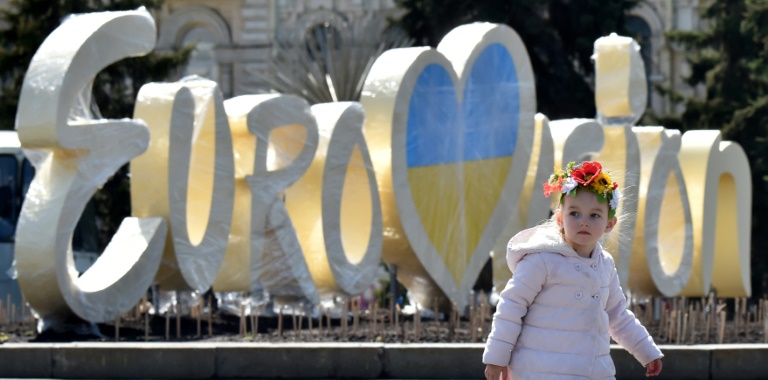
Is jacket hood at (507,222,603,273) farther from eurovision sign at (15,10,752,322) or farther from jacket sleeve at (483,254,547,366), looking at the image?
eurovision sign at (15,10,752,322)

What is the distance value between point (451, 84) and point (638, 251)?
4216mm

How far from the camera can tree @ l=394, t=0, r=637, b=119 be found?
3538 cm

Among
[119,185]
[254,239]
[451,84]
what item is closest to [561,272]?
[254,239]

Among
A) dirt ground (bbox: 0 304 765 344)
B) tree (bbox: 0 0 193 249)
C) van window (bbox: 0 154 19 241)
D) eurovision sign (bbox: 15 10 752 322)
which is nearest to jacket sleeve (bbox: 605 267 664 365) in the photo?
eurovision sign (bbox: 15 10 752 322)

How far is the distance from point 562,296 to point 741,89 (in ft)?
94.3

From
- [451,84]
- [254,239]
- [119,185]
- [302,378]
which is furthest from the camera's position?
[119,185]

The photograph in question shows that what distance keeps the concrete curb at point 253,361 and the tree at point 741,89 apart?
22020 mm

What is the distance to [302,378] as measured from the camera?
1196 cm

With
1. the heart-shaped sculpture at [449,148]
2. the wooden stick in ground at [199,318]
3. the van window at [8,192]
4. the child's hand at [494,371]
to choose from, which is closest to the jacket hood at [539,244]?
the child's hand at [494,371]

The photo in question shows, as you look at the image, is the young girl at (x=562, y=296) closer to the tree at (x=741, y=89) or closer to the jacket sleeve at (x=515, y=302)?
the jacket sleeve at (x=515, y=302)

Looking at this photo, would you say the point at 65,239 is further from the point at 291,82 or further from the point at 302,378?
the point at 291,82

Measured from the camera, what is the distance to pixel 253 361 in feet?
38.9

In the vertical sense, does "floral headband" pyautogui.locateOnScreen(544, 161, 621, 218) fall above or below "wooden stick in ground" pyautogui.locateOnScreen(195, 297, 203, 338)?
above

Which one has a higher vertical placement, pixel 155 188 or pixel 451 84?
pixel 451 84
